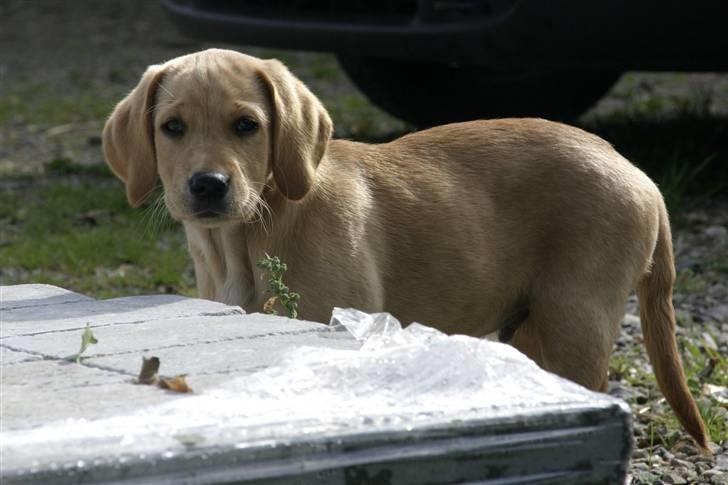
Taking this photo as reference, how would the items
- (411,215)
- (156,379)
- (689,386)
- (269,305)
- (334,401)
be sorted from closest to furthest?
(334,401) < (156,379) < (269,305) < (411,215) < (689,386)

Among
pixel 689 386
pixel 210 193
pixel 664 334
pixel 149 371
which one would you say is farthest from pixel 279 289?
pixel 689 386

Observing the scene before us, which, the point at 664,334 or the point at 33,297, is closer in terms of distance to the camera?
the point at 33,297

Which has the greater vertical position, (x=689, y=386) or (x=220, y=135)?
(x=220, y=135)

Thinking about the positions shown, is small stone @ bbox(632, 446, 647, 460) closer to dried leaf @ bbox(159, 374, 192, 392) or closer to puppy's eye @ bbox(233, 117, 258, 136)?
puppy's eye @ bbox(233, 117, 258, 136)

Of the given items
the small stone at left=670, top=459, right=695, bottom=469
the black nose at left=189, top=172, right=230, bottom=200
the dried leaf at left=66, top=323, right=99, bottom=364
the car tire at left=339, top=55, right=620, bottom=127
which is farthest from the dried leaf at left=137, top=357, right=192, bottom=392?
the car tire at left=339, top=55, right=620, bottom=127

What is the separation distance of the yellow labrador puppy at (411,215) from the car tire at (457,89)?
3029 millimetres

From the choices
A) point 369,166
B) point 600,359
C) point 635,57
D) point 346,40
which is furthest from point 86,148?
point 600,359

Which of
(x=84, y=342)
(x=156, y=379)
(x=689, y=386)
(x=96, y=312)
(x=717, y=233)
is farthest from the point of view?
(x=717, y=233)

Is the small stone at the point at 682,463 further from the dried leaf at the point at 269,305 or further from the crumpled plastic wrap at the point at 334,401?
the crumpled plastic wrap at the point at 334,401

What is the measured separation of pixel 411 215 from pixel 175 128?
0.69 m

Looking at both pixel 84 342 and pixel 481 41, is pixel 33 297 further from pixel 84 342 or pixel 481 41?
pixel 481 41

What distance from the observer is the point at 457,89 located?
23.0 ft

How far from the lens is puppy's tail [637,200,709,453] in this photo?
3.43 meters

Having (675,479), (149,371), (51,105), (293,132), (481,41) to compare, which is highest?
(149,371)
